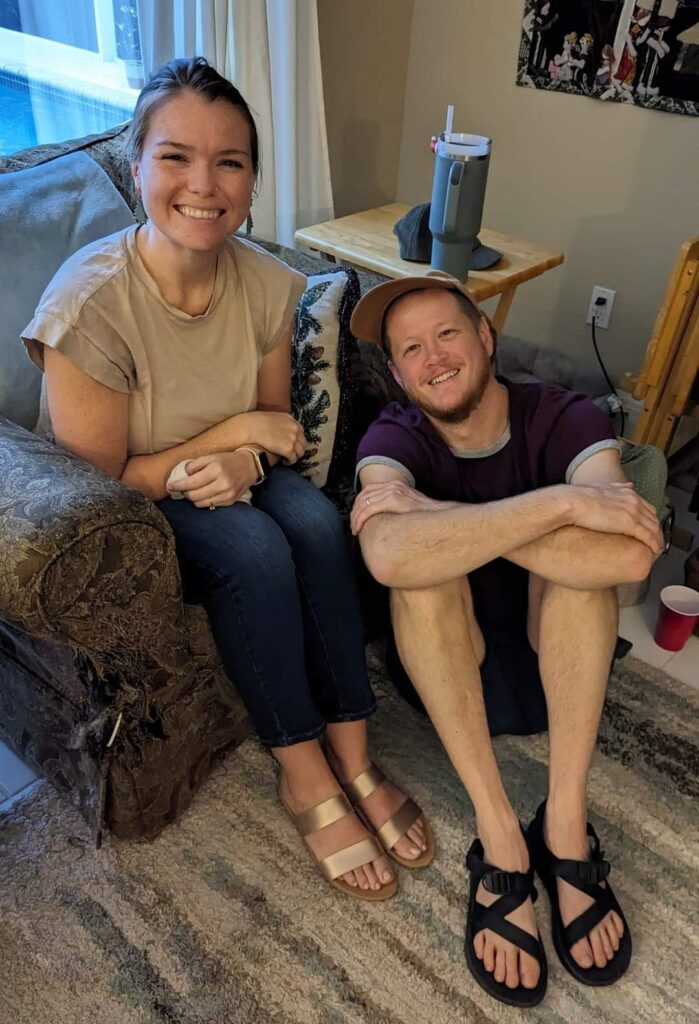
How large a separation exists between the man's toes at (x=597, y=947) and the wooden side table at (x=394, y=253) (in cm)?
132

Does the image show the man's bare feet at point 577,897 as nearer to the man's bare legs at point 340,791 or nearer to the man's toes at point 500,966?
the man's toes at point 500,966

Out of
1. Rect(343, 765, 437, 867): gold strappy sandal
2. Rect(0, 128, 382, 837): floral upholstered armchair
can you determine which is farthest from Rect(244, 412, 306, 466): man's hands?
Rect(343, 765, 437, 867): gold strappy sandal

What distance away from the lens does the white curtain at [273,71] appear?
2.01 metres

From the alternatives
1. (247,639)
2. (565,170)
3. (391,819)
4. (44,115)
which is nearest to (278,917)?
(391,819)

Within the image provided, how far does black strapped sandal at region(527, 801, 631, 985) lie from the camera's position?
51.5 inches

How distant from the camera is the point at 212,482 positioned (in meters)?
1.38

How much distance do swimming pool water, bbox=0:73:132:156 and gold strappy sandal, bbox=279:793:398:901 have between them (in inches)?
62.3

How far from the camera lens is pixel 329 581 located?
4.68ft

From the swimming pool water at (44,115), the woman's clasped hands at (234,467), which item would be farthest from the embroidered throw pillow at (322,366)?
the swimming pool water at (44,115)

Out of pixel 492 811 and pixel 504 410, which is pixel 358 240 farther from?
pixel 492 811

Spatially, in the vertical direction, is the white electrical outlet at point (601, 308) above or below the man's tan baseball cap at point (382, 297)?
below

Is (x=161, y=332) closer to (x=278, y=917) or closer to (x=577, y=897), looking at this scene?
(x=278, y=917)

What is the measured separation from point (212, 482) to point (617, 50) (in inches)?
73.8

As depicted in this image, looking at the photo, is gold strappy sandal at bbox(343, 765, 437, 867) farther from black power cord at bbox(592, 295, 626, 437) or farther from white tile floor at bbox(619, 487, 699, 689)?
black power cord at bbox(592, 295, 626, 437)
